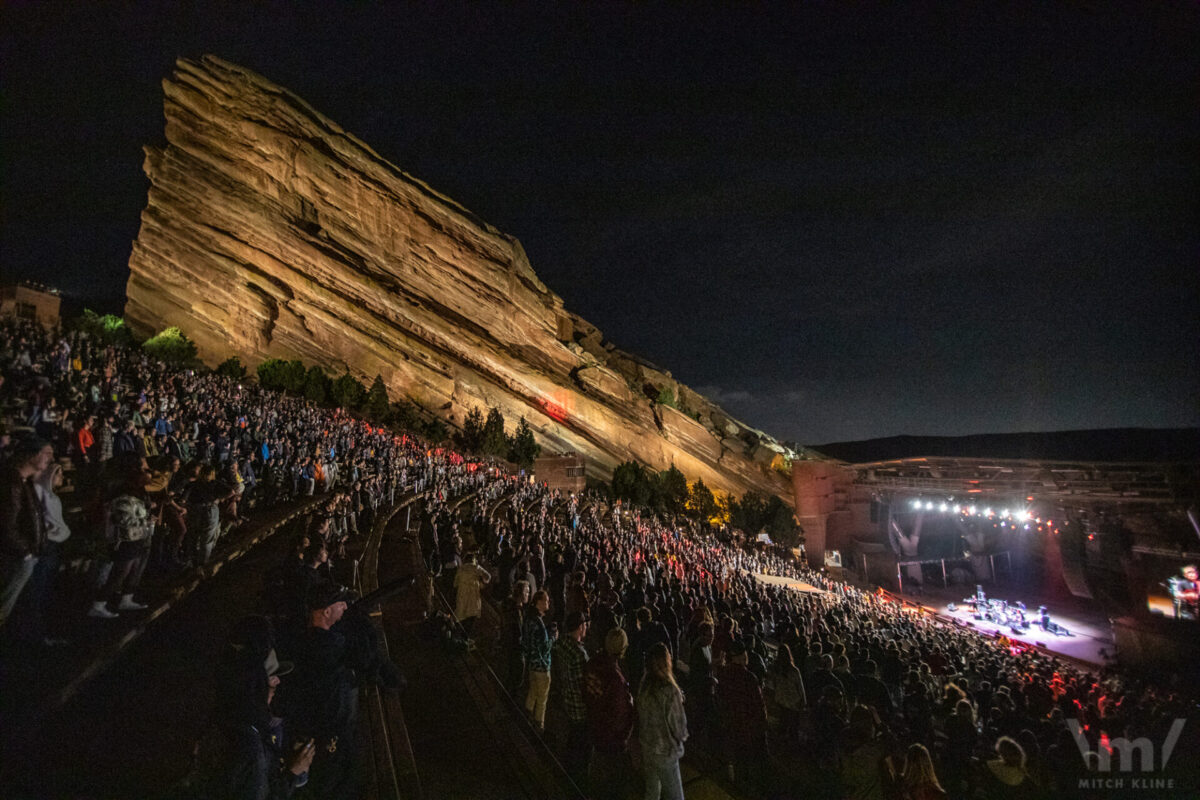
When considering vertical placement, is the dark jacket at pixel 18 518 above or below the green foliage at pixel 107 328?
below

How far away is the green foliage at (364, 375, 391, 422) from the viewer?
38594 millimetres

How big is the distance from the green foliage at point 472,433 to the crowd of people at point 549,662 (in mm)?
27881

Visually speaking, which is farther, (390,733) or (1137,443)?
(1137,443)

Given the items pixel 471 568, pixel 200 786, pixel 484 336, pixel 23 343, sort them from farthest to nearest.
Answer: pixel 484 336
pixel 23 343
pixel 471 568
pixel 200 786

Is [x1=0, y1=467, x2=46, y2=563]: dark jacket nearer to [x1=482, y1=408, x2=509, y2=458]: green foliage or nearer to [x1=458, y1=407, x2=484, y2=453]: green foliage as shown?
[x1=482, y1=408, x2=509, y2=458]: green foliage

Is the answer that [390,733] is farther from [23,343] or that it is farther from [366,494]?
[23,343]

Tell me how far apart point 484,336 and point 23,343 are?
34.3 metres

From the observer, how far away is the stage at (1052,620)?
21.2 metres

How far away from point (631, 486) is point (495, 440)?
457 inches

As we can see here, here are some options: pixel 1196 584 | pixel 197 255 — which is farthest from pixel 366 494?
pixel 197 255

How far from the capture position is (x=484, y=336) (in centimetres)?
4625

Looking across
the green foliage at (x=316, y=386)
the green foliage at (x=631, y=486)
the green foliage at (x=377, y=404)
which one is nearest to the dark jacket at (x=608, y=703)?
the green foliage at (x=631, y=486)

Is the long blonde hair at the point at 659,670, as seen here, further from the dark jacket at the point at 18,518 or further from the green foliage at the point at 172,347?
the green foliage at the point at 172,347

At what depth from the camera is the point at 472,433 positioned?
40.2m
